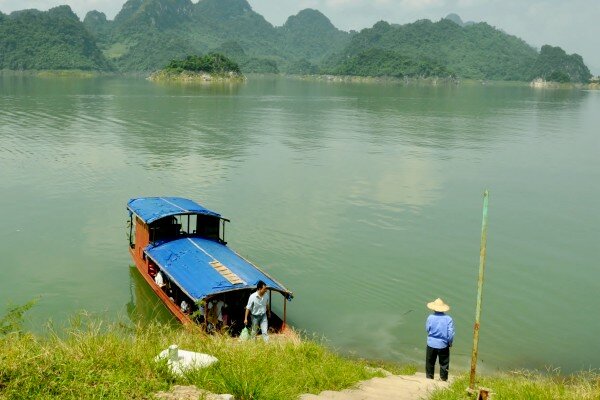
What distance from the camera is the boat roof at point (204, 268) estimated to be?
13023mm

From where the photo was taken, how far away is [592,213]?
26578 mm

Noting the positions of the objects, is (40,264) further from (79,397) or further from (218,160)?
(218,160)

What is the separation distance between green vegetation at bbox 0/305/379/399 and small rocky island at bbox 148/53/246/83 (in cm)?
15196

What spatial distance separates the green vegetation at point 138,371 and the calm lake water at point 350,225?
13.4 ft

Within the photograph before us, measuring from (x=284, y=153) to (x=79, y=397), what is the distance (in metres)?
34.1

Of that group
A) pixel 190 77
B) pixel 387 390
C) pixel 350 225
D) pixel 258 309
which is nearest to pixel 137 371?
pixel 387 390

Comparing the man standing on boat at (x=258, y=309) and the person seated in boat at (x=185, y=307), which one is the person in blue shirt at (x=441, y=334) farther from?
the person seated in boat at (x=185, y=307)

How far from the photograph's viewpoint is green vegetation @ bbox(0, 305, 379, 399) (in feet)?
22.5

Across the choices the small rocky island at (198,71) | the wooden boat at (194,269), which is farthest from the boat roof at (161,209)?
the small rocky island at (198,71)

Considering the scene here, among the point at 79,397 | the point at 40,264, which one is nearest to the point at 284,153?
the point at 40,264

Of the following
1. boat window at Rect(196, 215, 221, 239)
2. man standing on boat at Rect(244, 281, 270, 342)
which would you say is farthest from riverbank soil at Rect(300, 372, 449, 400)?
boat window at Rect(196, 215, 221, 239)

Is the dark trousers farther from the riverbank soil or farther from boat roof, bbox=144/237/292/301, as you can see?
A: boat roof, bbox=144/237/292/301

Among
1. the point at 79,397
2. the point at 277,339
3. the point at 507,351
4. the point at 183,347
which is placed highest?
the point at 79,397

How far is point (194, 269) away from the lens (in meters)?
14.1
